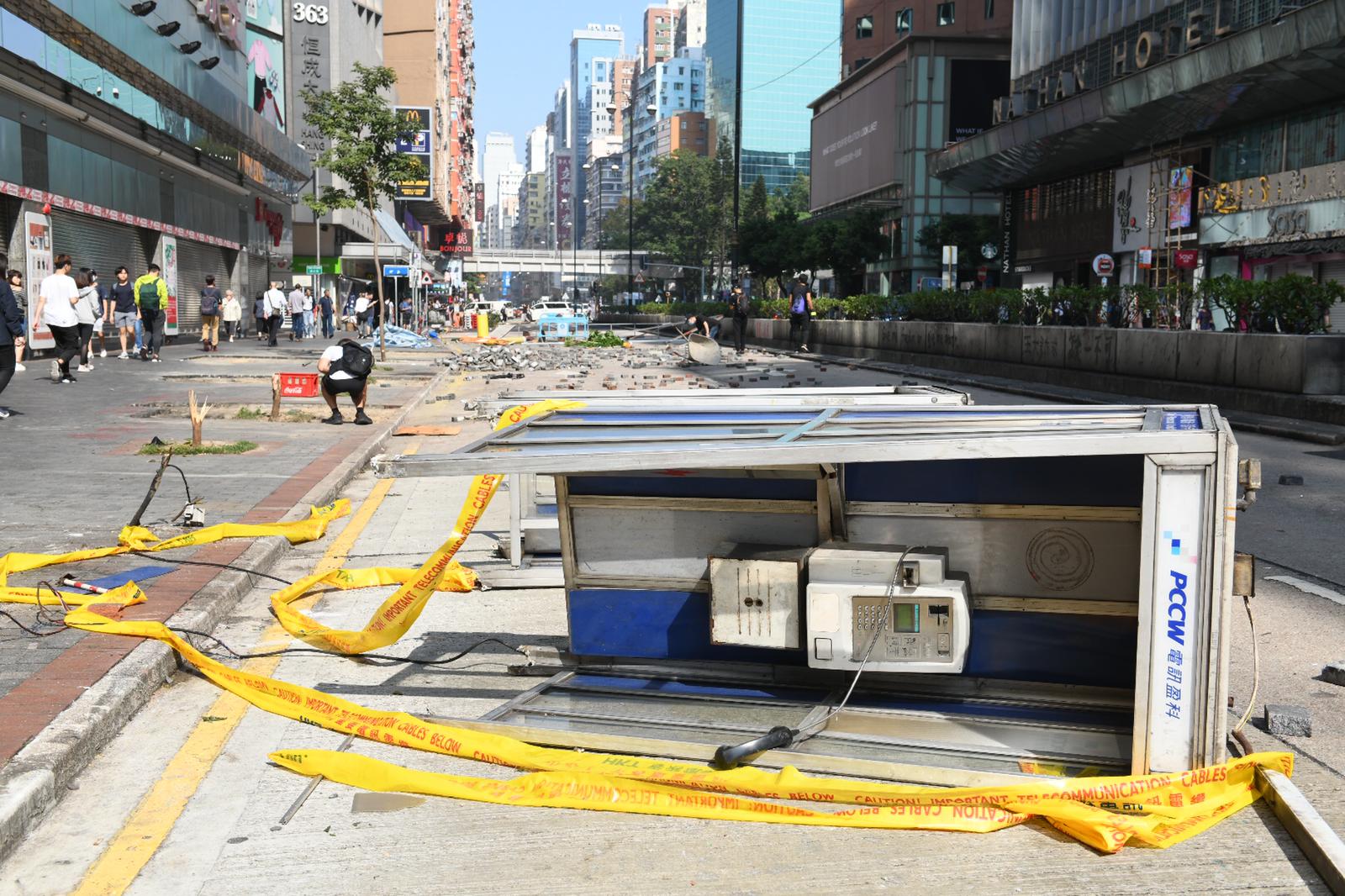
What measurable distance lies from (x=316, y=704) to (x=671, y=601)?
4.74ft

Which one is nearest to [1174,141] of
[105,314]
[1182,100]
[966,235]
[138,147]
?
[1182,100]

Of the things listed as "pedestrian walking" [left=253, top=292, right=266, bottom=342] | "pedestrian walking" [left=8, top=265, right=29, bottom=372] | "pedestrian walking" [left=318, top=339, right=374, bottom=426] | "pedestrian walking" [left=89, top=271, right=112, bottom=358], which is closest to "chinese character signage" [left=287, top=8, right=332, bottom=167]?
"pedestrian walking" [left=253, top=292, right=266, bottom=342]

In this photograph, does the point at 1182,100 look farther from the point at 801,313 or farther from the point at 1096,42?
the point at 801,313

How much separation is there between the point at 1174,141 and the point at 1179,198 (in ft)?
8.30

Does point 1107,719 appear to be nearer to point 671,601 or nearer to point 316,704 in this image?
point 671,601

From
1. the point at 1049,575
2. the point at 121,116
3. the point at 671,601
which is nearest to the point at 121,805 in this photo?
the point at 671,601

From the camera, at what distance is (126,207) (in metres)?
33.8

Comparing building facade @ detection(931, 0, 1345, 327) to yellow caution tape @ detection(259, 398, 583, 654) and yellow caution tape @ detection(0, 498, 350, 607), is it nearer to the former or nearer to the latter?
yellow caution tape @ detection(0, 498, 350, 607)

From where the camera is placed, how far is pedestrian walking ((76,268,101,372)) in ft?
75.2

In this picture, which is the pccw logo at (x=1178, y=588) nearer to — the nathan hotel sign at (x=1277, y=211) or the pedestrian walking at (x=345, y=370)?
the pedestrian walking at (x=345, y=370)

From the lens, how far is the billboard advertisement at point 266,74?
54.1 m

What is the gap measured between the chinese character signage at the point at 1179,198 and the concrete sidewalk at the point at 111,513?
1235 inches

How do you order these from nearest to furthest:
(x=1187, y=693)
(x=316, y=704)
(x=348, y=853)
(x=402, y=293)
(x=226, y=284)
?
(x=348, y=853) < (x=1187, y=693) < (x=316, y=704) < (x=226, y=284) < (x=402, y=293)

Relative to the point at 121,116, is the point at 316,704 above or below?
below
